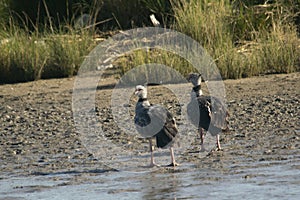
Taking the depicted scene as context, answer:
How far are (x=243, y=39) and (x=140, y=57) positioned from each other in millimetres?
2110

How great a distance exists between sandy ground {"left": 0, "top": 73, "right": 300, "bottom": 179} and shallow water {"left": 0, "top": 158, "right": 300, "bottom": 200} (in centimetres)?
25

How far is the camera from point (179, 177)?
26.1 ft

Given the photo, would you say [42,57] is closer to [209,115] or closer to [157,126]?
[209,115]

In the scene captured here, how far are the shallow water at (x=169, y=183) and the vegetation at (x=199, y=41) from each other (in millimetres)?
5100

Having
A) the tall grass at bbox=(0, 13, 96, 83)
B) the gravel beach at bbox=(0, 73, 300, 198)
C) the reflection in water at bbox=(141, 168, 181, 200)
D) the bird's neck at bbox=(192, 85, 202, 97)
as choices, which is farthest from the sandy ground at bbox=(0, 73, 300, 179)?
the bird's neck at bbox=(192, 85, 202, 97)

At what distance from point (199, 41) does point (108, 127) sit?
12.4 feet

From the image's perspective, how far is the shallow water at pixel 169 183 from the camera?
289 inches

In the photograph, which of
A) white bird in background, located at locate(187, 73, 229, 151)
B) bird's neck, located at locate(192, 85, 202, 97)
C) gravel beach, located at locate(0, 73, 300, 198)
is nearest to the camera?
gravel beach, located at locate(0, 73, 300, 198)

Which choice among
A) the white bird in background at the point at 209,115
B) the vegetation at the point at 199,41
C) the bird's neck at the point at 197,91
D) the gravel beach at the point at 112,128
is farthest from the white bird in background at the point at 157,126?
the vegetation at the point at 199,41

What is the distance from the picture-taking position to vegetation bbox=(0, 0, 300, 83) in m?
13.3

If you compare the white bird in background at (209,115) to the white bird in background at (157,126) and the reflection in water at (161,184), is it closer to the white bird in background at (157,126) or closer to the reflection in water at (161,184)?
the white bird in background at (157,126)

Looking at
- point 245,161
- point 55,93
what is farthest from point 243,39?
point 245,161

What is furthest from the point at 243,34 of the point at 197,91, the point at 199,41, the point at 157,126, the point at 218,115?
the point at 157,126

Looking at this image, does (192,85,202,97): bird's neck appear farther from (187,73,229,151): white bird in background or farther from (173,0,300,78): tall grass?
(173,0,300,78): tall grass
